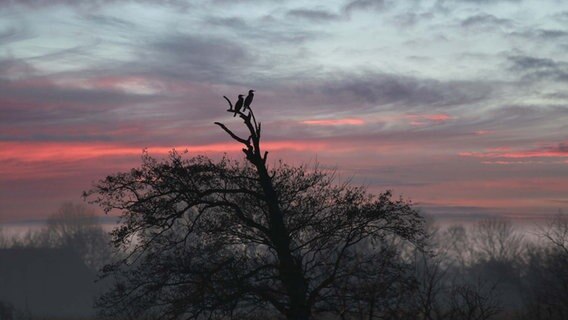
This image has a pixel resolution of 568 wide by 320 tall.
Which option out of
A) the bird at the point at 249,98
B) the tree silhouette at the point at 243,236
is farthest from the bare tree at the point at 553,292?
the bird at the point at 249,98

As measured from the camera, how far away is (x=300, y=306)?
20.7m

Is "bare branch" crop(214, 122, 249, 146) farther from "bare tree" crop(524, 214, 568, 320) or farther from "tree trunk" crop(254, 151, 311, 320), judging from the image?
"bare tree" crop(524, 214, 568, 320)

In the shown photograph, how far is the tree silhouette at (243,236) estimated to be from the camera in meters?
20.5

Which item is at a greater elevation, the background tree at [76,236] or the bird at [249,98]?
the bird at [249,98]

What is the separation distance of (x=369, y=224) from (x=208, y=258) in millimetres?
5119

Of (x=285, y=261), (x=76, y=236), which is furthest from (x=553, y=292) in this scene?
(x=76, y=236)

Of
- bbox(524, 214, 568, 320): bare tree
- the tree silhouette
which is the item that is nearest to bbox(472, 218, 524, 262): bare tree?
bbox(524, 214, 568, 320): bare tree

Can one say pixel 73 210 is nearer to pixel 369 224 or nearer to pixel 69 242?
pixel 69 242

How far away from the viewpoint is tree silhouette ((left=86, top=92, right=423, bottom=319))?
20.5 m

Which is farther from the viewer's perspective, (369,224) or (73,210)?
(73,210)

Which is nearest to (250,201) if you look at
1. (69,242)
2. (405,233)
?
(405,233)

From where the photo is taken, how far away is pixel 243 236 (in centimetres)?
2150

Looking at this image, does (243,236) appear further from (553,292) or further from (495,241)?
(495,241)

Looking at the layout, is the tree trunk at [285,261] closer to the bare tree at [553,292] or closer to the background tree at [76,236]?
the bare tree at [553,292]
